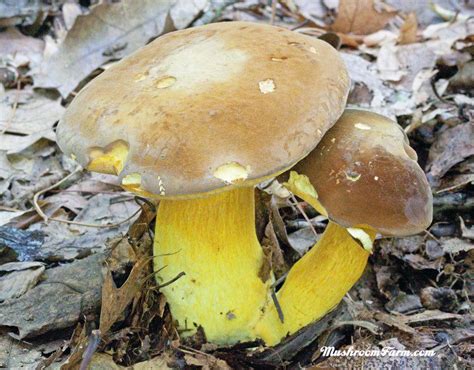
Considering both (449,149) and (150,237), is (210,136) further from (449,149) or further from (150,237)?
(449,149)

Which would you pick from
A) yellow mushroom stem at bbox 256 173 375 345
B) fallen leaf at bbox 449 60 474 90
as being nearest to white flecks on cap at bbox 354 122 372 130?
yellow mushroom stem at bbox 256 173 375 345

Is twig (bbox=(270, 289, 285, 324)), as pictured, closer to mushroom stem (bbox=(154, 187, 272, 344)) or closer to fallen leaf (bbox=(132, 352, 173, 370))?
mushroom stem (bbox=(154, 187, 272, 344))

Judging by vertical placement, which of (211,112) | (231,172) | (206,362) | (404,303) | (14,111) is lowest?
(404,303)

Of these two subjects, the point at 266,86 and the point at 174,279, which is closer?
the point at 266,86

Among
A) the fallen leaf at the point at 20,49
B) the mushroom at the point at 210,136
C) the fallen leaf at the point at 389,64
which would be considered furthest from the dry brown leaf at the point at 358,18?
the mushroom at the point at 210,136

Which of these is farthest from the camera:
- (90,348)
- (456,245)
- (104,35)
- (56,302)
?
(104,35)

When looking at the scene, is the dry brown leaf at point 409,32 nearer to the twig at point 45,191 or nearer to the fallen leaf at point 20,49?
the twig at point 45,191

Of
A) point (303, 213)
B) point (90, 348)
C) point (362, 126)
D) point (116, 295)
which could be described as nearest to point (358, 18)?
point (303, 213)
